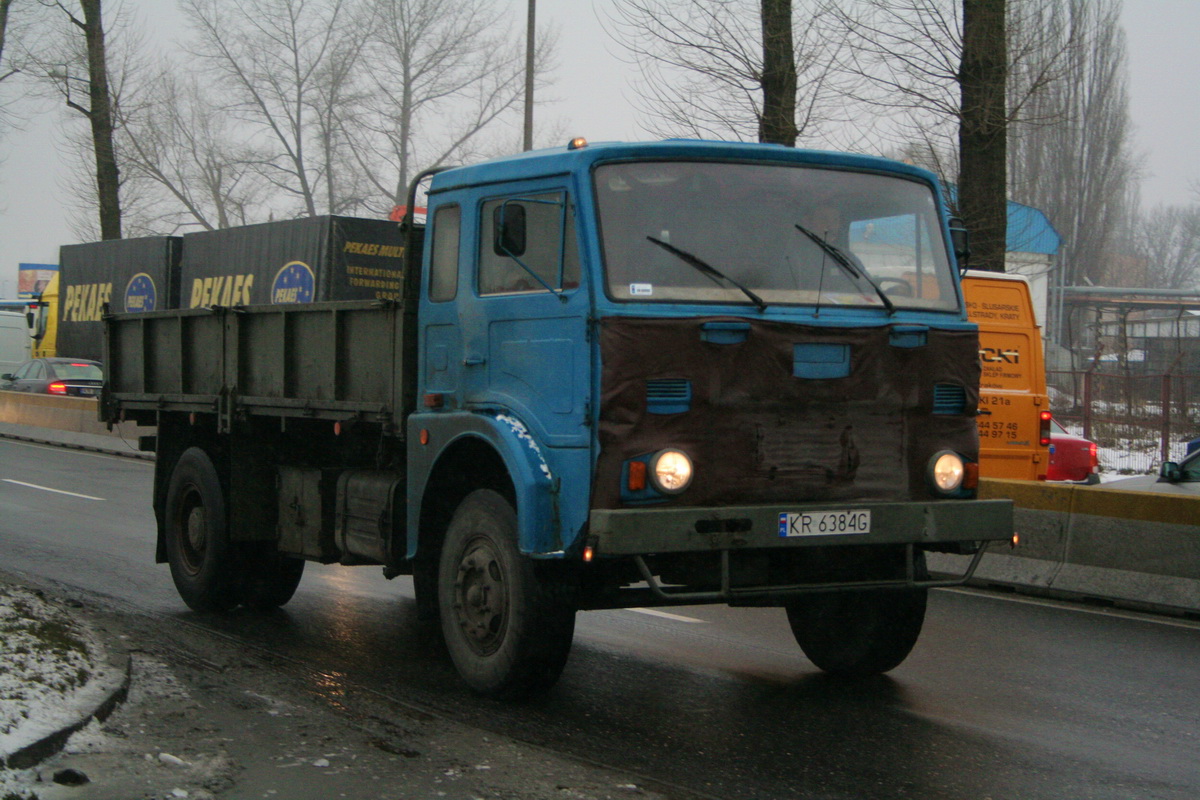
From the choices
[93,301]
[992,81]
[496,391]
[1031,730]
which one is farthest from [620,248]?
[93,301]

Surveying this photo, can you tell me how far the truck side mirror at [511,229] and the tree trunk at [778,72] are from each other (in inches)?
443

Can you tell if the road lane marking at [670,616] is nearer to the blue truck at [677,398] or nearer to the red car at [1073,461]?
the blue truck at [677,398]

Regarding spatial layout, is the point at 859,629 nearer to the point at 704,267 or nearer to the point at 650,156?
the point at 704,267

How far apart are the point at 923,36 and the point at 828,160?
10.5 meters

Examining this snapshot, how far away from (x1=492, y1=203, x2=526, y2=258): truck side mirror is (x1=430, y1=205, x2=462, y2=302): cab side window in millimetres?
805

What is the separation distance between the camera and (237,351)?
8.55 metres

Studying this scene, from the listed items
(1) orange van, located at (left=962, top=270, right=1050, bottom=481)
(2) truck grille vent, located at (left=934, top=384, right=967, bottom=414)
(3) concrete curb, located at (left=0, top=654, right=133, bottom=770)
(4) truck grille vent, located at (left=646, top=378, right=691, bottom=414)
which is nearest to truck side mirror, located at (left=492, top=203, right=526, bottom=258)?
(4) truck grille vent, located at (left=646, top=378, right=691, bottom=414)

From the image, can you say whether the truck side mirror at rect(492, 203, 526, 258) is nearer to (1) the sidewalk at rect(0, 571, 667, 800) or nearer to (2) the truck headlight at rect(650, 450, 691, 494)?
(2) the truck headlight at rect(650, 450, 691, 494)

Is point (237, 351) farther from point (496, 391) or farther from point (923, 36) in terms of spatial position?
point (923, 36)

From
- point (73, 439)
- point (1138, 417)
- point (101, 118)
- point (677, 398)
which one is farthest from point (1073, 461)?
point (101, 118)

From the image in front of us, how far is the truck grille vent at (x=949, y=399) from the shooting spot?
20.1 ft

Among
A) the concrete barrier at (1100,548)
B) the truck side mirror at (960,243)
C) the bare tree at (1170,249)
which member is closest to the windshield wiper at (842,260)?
the truck side mirror at (960,243)

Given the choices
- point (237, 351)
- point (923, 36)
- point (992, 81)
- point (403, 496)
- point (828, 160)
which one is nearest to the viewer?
point (828, 160)

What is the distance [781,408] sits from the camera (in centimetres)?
580
